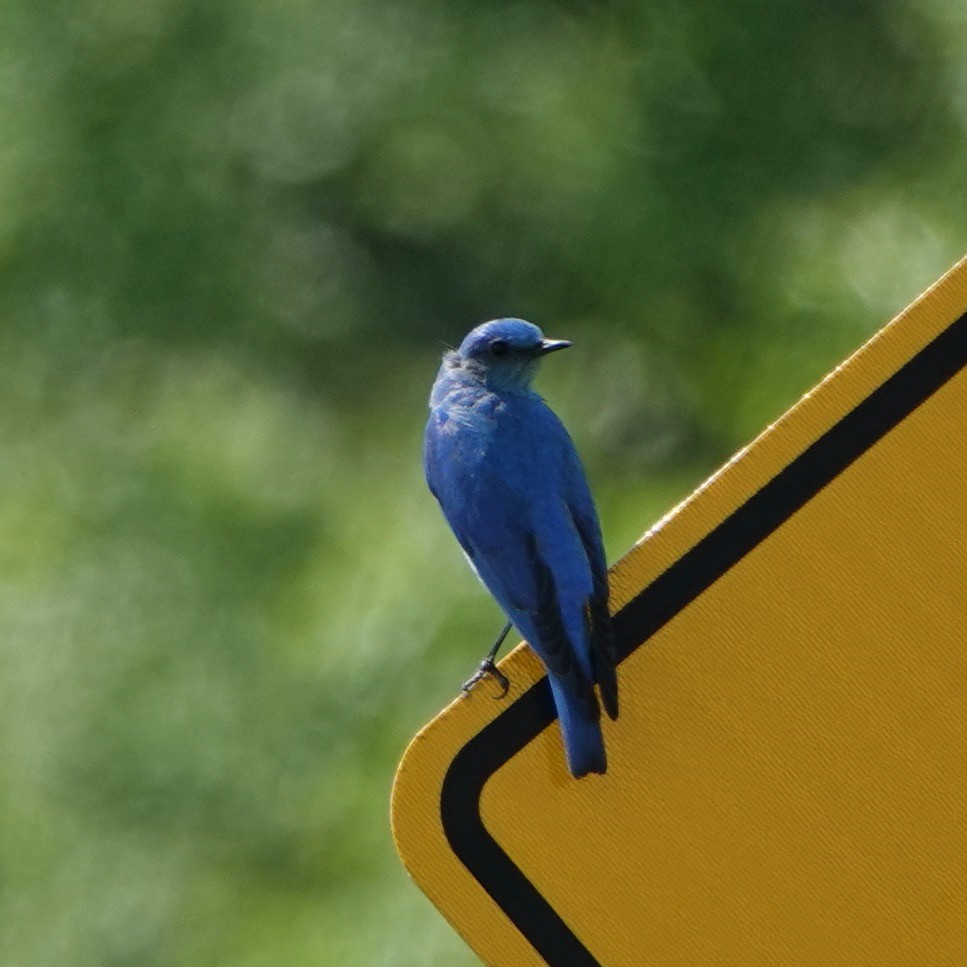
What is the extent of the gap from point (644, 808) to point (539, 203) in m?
3.83

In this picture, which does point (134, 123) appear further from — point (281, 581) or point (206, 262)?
point (281, 581)

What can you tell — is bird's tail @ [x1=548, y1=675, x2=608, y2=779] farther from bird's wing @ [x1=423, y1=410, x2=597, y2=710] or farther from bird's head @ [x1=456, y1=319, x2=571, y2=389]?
bird's head @ [x1=456, y1=319, x2=571, y2=389]

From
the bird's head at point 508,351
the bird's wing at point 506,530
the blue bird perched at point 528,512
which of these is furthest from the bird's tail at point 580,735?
the bird's head at point 508,351

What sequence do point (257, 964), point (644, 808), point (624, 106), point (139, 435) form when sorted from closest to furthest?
point (644, 808) < point (257, 964) < point (624, 106) < point (139, 435)

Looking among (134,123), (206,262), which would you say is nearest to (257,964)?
(206,262)

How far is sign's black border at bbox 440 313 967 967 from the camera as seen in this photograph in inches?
60.0

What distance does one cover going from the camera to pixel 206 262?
5.52 meters

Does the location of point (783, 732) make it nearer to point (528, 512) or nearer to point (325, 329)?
point (528, 512)

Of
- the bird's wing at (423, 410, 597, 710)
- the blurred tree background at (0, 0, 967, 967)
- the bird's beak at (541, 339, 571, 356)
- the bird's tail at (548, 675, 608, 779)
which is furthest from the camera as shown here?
the blurred tree background at (0, 0, 967, 967)

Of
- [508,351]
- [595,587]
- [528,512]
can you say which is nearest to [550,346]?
[508,351]

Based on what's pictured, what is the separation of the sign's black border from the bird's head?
1.26 meters

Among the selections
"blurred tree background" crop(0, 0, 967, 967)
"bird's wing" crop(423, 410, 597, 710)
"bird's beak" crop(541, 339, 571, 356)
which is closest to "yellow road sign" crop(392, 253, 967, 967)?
"bird's wing" crop(423, 410, 597, 710)

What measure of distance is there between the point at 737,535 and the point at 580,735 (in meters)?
0.22

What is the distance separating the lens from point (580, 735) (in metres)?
1.51
